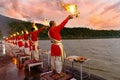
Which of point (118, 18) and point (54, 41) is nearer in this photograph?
point (54, 41)

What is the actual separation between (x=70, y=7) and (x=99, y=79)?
2.19 metres

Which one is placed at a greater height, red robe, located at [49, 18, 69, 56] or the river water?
red robe, located at [49, 18, 69, 56]

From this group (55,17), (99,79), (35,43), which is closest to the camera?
(99,79)

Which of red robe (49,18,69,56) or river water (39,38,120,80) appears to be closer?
red robe (49,18,69,56)

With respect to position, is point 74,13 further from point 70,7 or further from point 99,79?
point 99,79

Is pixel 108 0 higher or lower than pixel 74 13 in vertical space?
higher

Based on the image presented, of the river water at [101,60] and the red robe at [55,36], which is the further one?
the river water at [101,60]

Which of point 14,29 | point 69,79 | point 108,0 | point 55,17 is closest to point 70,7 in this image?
point 69,79

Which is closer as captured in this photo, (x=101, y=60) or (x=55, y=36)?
(x=55, y=36)

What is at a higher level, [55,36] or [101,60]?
[55,36]

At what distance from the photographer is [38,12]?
52.4ft

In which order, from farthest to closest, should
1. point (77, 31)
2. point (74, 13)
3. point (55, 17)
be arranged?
point (77, 31), point (55, 17), point (74, 13)

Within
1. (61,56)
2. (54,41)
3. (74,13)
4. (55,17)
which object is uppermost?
(55,17)

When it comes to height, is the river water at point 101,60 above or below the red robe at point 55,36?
below
